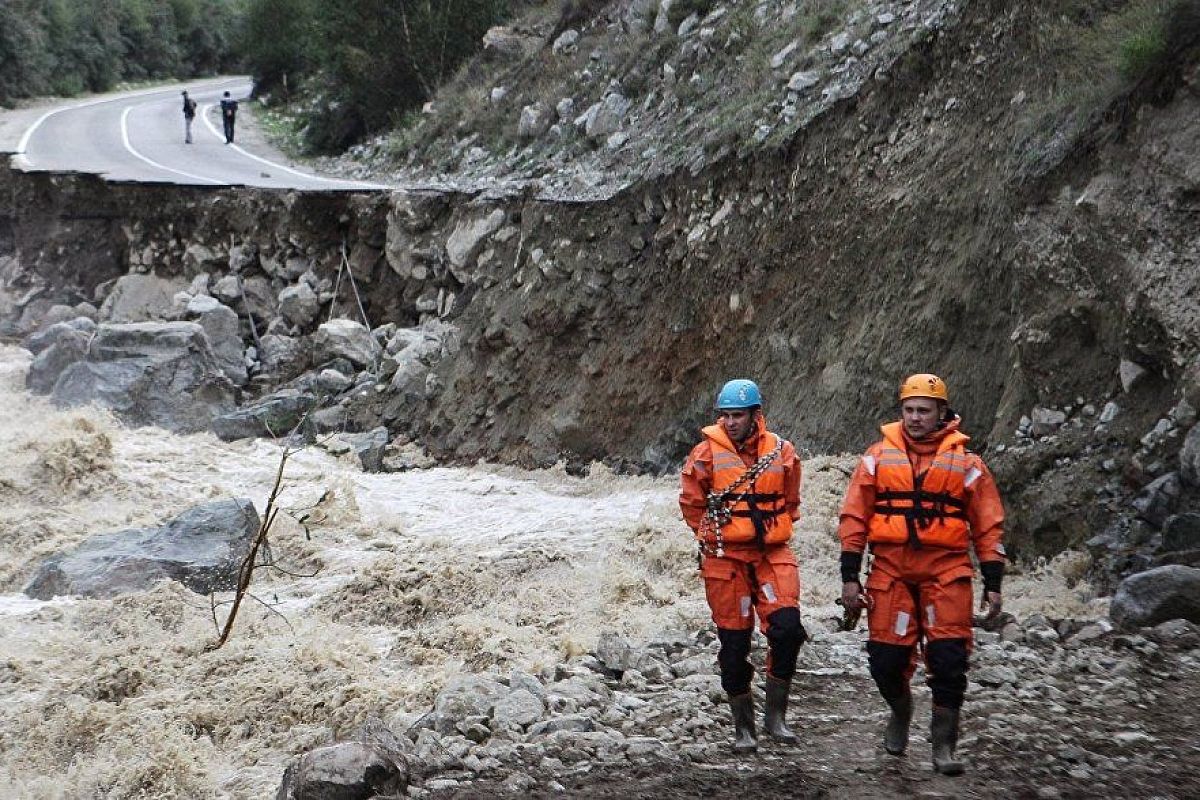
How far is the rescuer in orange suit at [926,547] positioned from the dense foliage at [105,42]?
119ft

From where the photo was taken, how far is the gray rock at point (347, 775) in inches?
209

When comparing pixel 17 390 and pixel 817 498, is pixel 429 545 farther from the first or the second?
pixel 17 390

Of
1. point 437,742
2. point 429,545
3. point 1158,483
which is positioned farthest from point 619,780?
point 429,545

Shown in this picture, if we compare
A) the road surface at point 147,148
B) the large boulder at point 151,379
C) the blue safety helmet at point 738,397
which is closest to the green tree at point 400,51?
the road surface at point 147,148

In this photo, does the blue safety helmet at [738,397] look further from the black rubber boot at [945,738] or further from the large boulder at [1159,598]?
the large boulder at [1159,598]

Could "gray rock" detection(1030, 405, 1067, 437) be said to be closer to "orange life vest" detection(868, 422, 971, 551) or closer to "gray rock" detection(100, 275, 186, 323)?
"orange life vest" detection(868, 422, 971, 551)

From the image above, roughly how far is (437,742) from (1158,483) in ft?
15.4

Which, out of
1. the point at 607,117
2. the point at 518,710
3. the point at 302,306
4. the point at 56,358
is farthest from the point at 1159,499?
the point at 56,358

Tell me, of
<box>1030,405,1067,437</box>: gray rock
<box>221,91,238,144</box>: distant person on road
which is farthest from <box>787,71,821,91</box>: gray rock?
<box>221,91,238,144</box>: distant person on road

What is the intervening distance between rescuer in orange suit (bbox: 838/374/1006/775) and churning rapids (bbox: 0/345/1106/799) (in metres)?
2.51

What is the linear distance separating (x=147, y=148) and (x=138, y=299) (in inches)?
287

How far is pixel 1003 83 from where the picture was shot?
11.1 metres

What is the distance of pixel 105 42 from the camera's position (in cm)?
4488

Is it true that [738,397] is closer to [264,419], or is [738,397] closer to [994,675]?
[994,675]
